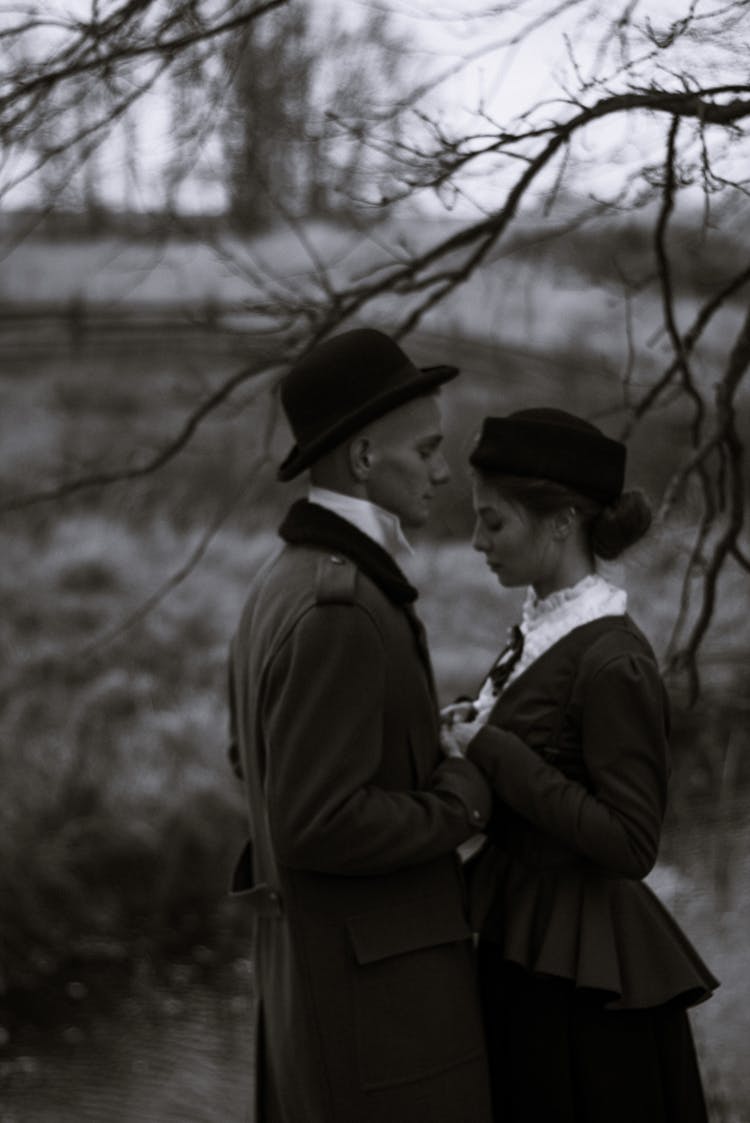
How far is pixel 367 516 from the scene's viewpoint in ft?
6.53

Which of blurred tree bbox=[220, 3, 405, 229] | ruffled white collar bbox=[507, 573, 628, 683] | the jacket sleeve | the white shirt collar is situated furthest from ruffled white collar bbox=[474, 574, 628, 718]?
blurred tree bbox=[220, 3, 405, 229]

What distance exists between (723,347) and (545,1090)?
5.93 m

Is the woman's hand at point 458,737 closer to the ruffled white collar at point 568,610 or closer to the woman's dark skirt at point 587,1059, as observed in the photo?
the ruffled white collar at point 568,610

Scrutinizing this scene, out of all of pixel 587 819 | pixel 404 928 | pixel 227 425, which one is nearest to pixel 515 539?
pixel 587 819

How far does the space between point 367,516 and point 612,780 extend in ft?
1.53

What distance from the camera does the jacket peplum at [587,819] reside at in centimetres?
191

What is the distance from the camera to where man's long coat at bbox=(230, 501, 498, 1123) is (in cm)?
185

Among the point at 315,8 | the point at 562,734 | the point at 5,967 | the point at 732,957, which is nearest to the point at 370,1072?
the point at 562,734

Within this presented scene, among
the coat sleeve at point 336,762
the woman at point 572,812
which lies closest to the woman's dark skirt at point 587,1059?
the woman at point 572,812

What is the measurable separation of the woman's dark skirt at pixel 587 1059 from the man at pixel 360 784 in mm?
70

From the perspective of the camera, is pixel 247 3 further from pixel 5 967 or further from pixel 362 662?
pixel 5 967

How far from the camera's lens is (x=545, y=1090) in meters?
2.02

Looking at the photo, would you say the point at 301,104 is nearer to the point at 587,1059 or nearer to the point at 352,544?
the point at 352,544

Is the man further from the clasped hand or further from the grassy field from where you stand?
the grassy field
